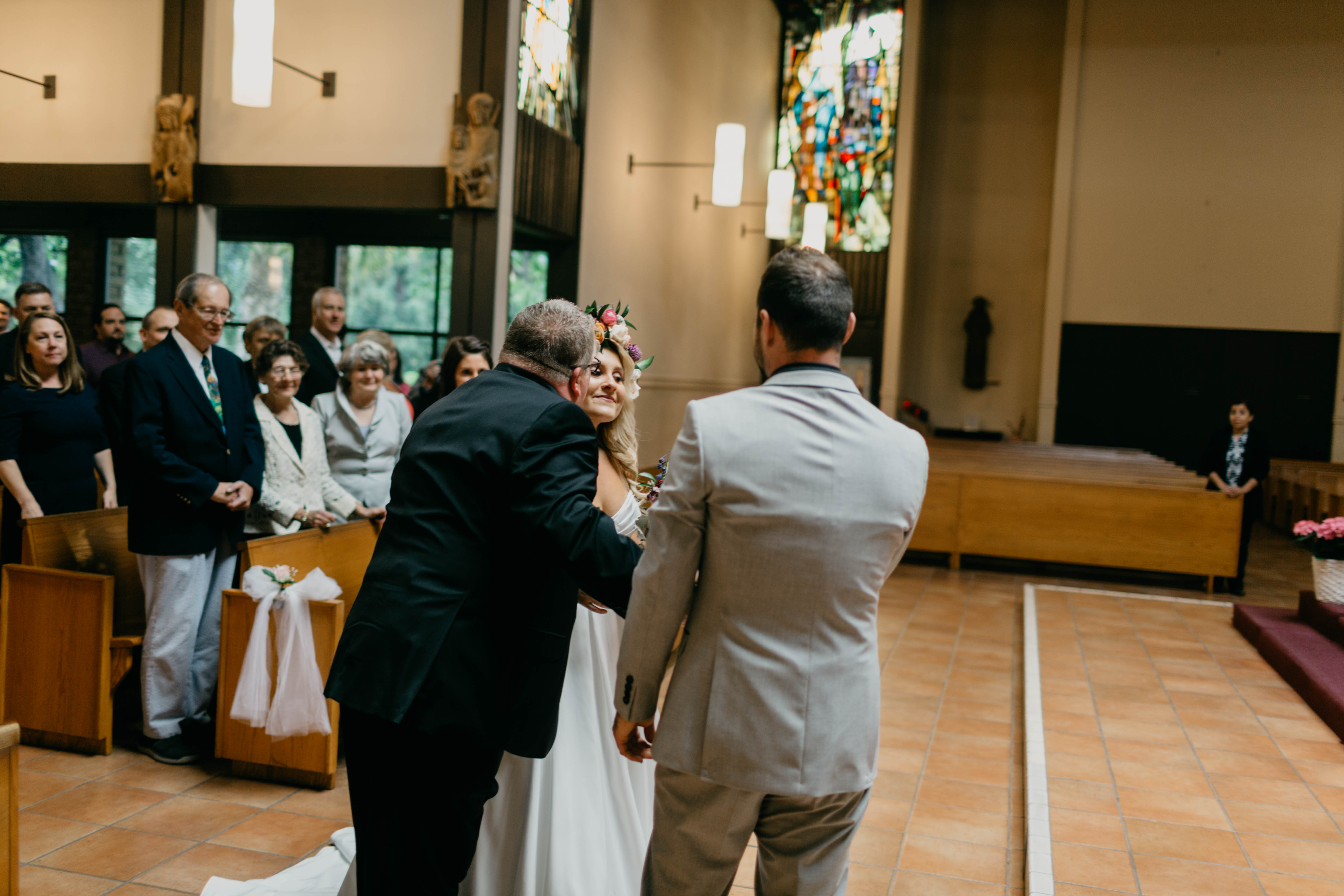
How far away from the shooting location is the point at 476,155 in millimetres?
6629

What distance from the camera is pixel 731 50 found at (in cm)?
1302

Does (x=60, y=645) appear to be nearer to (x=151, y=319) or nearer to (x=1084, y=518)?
(x=151, y=319)

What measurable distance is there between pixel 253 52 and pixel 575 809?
4.78 metres

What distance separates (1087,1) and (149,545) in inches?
569

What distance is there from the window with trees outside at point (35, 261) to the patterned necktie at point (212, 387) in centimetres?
666

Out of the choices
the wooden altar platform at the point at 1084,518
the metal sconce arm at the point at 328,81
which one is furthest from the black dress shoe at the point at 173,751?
the wooden altar platform at the point at 1084,518

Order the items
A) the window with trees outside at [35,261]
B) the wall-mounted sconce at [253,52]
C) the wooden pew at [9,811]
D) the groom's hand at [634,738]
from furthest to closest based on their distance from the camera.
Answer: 1. the window with trees outside at [35,261]
2. the wall-mounted sconce at [253,52]
3. the wooden pew at [9,811]
4. the groom's hand at [634,738]

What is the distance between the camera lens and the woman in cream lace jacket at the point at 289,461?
4023 mm

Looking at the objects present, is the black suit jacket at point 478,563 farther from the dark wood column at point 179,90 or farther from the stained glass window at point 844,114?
the stained glass window at point 844,114

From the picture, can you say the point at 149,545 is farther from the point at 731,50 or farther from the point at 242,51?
the point at 731,50

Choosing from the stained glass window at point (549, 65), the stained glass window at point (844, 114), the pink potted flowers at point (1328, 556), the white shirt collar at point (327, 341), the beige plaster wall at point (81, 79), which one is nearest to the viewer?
the white shirt collar at point (327, 341)

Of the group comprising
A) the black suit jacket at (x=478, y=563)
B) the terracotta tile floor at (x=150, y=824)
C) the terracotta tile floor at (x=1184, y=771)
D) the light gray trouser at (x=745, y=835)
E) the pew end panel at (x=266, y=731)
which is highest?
the black suit jacket at (x=478, y=563)

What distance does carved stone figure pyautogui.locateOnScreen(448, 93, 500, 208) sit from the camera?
662 centimetres

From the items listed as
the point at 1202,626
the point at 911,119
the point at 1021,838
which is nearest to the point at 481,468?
the point at 1021,838
